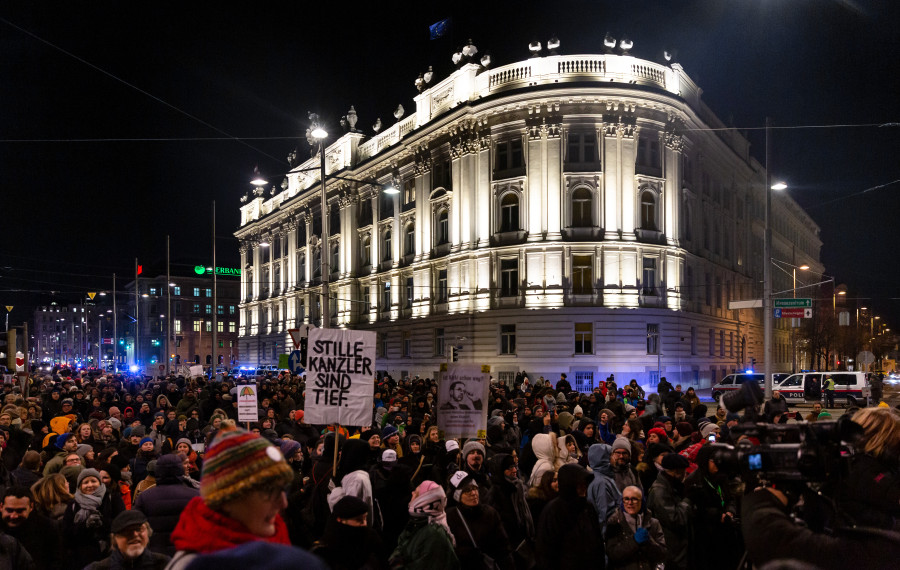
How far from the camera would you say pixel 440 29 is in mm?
49531

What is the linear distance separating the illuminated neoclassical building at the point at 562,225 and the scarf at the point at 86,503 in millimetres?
26827

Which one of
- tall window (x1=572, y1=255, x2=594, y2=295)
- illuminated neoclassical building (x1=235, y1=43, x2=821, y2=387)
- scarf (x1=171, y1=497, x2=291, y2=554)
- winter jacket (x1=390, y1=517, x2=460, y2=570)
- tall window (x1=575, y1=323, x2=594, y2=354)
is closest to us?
scarf (x1=171, y1=497, x2=291, y2=554)

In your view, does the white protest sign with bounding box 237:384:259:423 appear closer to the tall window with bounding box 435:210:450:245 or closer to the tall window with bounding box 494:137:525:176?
the tall window with bounding box 494:137:525:176

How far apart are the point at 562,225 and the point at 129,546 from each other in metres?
36.1

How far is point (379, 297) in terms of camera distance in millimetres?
54469

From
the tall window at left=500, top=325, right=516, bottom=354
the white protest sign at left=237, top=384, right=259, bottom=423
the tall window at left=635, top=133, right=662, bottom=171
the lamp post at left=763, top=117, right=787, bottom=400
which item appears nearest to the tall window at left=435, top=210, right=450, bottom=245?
the tall window at left=500, top=325, right=516, bottom=354

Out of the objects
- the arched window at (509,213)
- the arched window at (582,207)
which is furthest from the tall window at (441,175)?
the arched window at (582,207)

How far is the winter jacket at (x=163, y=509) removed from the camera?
6.22 metres

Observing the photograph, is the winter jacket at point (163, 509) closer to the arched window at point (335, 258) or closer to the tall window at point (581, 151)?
the tall window at point (581, 151)

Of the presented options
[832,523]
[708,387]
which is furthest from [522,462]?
[708,387]

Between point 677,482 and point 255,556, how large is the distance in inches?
227

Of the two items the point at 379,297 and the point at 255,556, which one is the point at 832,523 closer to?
the point at 255,556

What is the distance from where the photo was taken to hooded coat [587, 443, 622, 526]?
7.11 m

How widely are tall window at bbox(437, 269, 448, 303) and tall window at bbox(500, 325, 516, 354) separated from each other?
6135 mm
